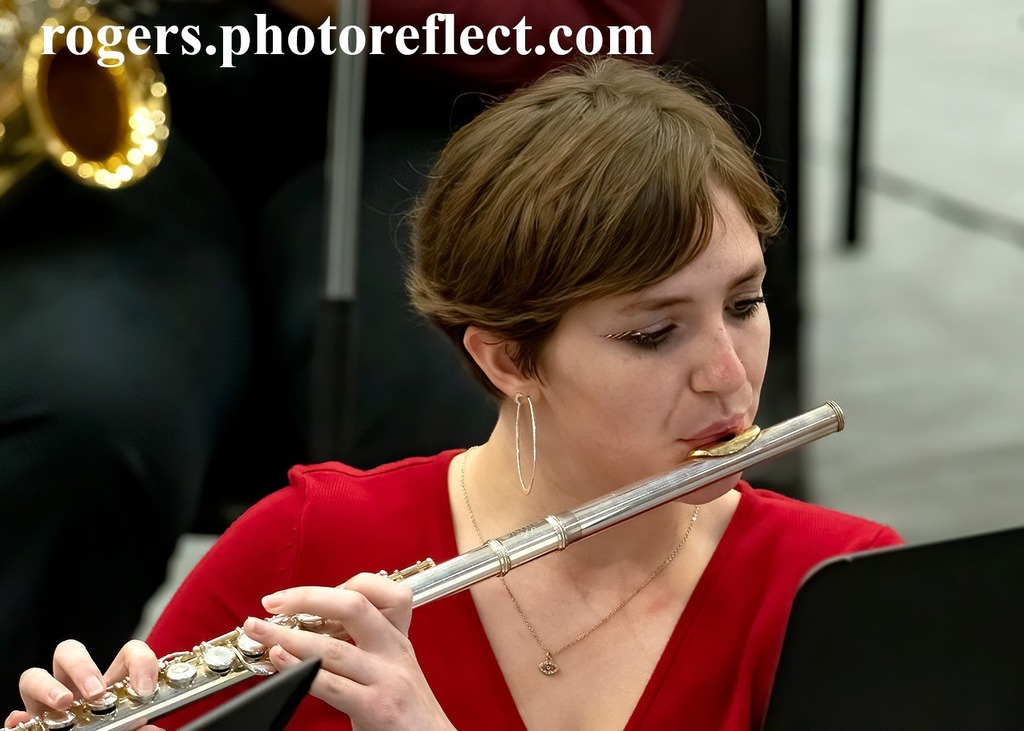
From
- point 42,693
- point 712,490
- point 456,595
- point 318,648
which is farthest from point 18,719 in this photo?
point 712,490

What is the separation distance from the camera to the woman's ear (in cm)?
104

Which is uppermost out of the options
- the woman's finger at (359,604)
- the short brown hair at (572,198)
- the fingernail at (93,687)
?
the short brown hair at (572,198)

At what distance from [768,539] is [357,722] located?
0.36m

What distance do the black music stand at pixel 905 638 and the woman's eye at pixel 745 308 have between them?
0.28 m

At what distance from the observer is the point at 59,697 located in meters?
0.85

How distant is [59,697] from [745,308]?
521mm

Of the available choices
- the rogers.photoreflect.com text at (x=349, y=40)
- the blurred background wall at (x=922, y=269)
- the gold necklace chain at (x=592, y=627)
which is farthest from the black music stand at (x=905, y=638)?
the blurred background wall at (x=922, y=269)

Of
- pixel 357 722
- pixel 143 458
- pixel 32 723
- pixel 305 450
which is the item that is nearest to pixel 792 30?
pixel 305 450

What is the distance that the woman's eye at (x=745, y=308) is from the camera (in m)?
0.98

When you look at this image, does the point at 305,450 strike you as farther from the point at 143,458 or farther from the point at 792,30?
the point at 792,30

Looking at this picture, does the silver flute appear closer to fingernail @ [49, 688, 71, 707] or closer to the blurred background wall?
fingernail @ [49, 688, 71, 707]

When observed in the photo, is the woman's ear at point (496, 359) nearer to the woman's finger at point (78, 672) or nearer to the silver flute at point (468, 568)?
the silver flute at point (468, 568)

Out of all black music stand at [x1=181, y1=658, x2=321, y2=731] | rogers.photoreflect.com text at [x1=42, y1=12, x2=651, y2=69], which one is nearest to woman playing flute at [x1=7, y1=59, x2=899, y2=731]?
black music stand at [x1=181, y1=658, x2=321, y2=731]

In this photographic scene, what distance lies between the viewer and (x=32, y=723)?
86 cm
